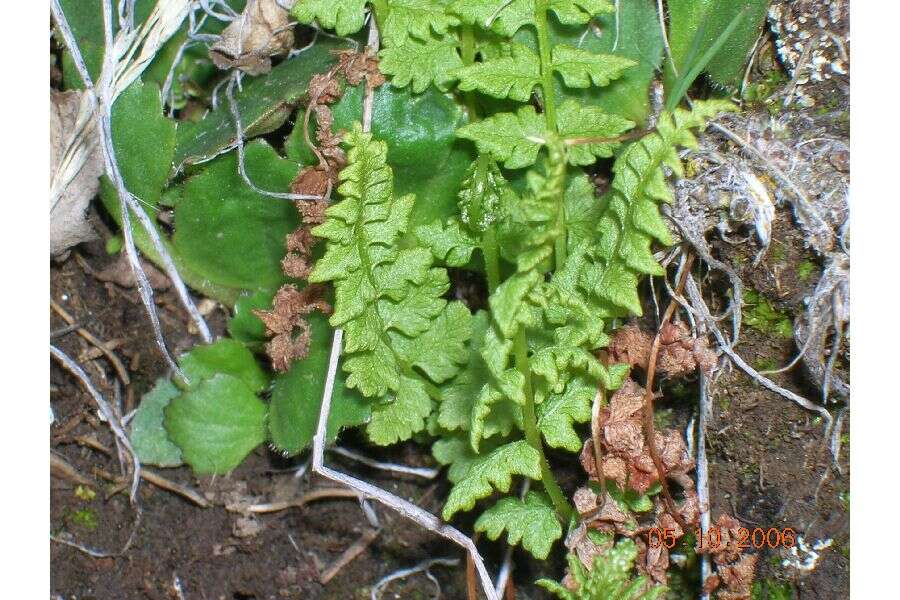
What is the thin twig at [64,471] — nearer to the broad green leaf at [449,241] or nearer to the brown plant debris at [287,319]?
the brown plant debris at [287,319]

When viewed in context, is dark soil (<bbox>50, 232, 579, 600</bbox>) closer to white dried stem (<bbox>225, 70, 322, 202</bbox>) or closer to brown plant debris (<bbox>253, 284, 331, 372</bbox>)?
Answer: brown plant debris (<bbox>253, 284, 331, 372</bbox>)

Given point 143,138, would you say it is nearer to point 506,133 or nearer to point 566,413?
point 506,133

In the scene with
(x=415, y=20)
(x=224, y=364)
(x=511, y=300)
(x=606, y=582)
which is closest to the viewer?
(x=511, y=300)

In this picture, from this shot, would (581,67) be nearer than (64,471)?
Yes

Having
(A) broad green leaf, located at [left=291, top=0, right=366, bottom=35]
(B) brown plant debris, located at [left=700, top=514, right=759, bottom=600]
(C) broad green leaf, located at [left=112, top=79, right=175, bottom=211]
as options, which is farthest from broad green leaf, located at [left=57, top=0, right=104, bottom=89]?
(B) brown plant debris, located at [left=700, top=514, right=759, bottom=600]

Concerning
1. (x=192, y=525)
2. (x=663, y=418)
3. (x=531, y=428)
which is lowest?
(x=192, y=525)

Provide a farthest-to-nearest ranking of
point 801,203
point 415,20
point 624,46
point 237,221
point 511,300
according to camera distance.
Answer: point 237,221 < point 624,46 < point 415,20 < point 801,203 < point 511,300

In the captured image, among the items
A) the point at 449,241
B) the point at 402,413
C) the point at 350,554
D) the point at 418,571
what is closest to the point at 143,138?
the point at 449,241
